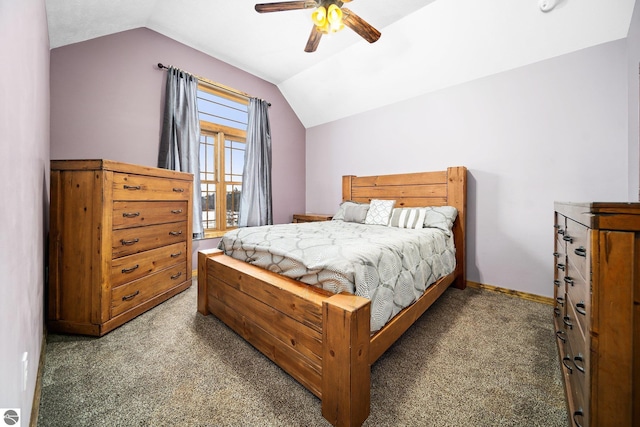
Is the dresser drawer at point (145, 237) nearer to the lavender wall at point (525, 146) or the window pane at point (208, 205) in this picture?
the window pane at point (208, 205)

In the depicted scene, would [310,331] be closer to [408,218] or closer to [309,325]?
[309,325]

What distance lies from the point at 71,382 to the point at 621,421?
7.35 feet

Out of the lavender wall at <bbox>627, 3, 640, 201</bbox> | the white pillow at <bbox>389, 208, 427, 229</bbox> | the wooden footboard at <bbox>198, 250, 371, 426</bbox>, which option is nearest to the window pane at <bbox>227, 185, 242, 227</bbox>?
the wooden footboard at <bbox>198, 250, 371, 426</bbox>

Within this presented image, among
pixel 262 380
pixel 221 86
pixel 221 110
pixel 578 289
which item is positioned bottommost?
pixel 262 380

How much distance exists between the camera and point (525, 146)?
246 centimetres

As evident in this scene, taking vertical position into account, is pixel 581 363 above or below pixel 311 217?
below

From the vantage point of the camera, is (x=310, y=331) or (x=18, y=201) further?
(x=310, y=331)

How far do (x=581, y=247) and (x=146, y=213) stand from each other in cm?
265

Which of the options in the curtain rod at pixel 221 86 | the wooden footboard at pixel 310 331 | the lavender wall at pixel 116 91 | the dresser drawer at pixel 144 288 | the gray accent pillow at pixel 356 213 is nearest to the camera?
the wooden footboard at pixel 310 331

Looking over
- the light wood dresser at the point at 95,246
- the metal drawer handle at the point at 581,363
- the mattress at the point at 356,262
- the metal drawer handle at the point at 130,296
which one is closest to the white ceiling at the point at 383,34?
the light wood dresser at the point at 95,246

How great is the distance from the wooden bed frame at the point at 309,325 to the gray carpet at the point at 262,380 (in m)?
0.11

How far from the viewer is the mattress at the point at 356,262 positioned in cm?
125

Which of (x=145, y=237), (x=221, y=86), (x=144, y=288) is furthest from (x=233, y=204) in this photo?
(x=144, y=288)

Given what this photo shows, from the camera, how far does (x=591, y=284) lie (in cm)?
76
